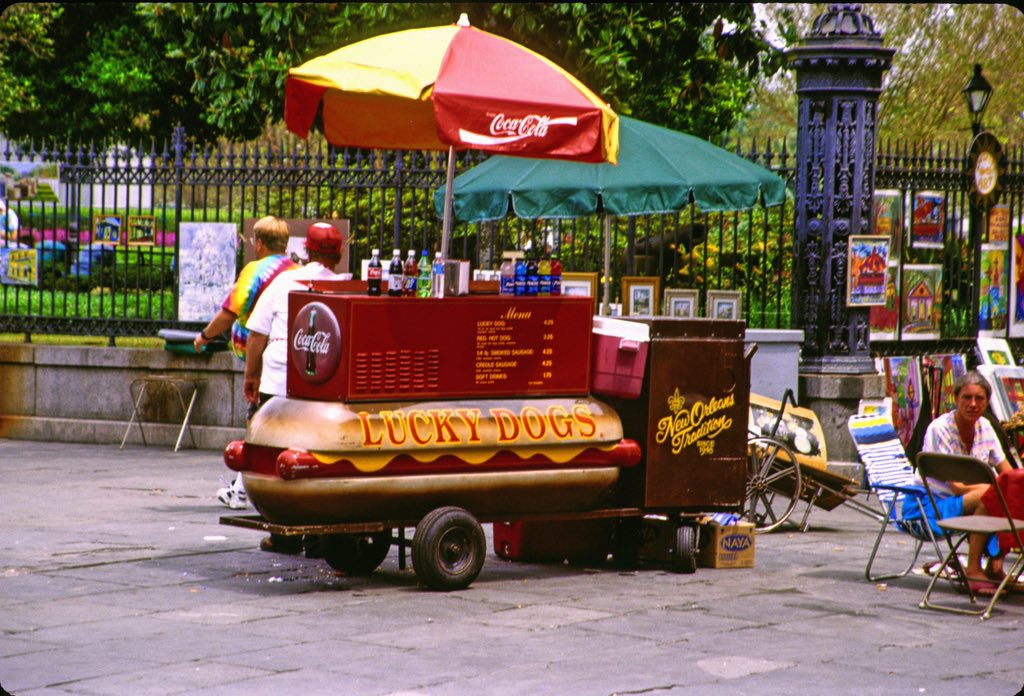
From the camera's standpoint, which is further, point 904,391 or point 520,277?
point 904,391

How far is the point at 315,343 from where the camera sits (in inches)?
328

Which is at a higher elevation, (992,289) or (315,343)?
(992,289)

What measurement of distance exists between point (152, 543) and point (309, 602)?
2.15 metres

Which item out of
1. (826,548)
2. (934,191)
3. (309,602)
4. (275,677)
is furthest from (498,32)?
(275,677)

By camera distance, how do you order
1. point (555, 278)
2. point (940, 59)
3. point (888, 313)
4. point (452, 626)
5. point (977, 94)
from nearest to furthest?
1. point (452, 626)
2. point (555, 278)
3. point (888, 313)
4. point (977, 94)
5. point (940, 59)

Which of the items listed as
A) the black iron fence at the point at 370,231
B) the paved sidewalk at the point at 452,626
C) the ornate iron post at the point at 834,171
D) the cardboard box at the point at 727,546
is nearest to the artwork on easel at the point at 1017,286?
the black iron fence at the point at 370,231

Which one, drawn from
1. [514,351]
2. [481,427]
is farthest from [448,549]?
[514,351]

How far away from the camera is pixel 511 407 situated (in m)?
8.81

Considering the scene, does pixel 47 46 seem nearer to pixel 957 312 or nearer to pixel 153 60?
pixel 153 60

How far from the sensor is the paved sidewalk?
637 centimetres

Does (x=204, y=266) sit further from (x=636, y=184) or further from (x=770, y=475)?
(x=770, y=475)

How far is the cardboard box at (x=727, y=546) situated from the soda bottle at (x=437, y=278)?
89.8 inches

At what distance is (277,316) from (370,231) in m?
5.72

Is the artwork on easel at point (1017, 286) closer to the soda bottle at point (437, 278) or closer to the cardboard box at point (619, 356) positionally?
the cardboard box at point (619, 356)
